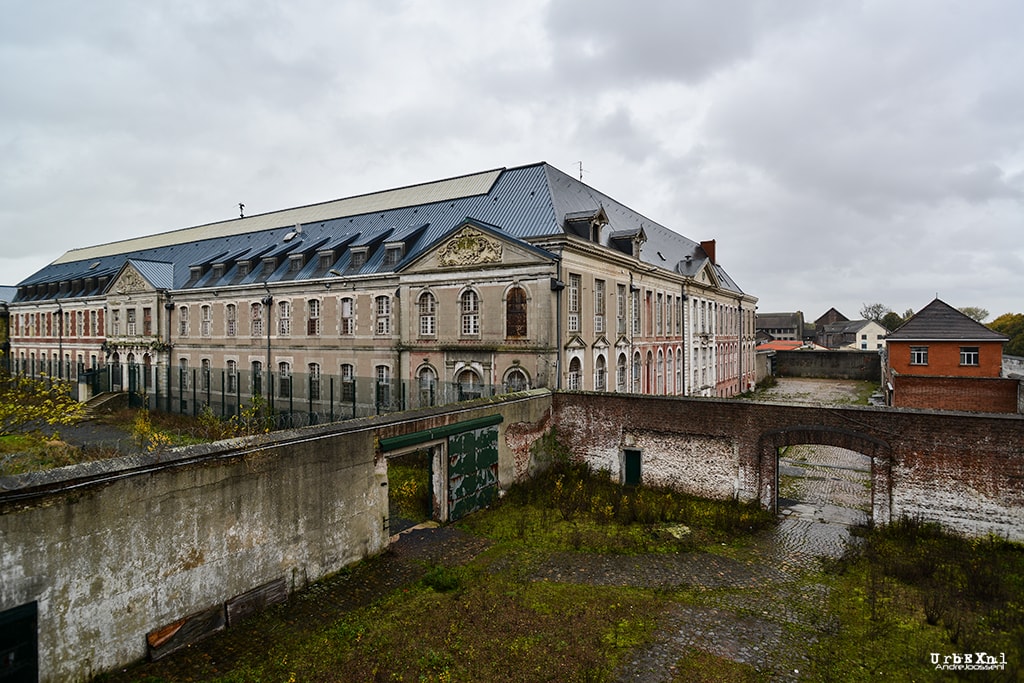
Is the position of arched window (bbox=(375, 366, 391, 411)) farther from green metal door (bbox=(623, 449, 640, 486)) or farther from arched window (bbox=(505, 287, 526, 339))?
green metal door (bbox=(623, 449, 640, 486))

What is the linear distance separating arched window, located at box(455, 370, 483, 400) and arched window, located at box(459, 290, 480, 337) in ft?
5.34

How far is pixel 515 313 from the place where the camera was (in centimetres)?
2116

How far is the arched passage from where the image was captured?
13.2 metres

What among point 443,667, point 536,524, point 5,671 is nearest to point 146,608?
point 5,671

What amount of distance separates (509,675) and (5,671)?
599 cm

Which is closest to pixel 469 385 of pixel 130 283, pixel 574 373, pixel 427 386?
pixel 427 386

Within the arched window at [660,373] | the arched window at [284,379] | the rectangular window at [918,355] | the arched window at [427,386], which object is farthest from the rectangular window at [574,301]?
the rectangular window at [918,355]

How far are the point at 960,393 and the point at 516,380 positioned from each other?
21545 millimetres

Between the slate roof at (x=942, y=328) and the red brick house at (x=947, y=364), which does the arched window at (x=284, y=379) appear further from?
the slate roof at (x=942, y=328)

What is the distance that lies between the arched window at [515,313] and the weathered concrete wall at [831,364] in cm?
4652

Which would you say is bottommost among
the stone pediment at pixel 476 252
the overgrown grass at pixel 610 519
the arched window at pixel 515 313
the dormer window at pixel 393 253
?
the overgrown grass at pixel 610 519

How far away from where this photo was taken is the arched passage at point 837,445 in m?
13.2

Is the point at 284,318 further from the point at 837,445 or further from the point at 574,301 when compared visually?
the point at 837,445

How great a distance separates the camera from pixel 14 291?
5375 centimetres
